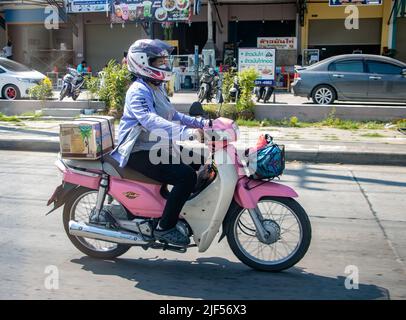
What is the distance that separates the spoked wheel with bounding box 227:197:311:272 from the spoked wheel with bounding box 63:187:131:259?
1056mm

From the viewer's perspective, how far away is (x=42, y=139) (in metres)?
11.0

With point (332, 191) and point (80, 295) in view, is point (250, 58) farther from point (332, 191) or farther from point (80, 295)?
point (80, 295)

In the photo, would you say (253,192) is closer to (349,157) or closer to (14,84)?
(349,157)

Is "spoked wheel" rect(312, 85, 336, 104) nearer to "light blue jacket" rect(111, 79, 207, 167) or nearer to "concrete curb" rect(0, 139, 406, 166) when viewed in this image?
"concrete curb" rect(0, 139, 406, 166)

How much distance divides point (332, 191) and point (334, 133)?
181 inches

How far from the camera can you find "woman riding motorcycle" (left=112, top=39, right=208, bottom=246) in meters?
4.67

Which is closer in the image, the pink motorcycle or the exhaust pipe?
the pink motorcycle

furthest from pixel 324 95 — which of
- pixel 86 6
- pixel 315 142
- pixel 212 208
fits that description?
pixel 86 6

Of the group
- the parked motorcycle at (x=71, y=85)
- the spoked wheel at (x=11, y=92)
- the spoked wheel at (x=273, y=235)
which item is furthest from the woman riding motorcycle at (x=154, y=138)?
the spoked wheel at (x=11, y=92)

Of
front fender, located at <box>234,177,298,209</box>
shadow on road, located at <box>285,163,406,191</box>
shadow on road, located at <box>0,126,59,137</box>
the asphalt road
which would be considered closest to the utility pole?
shadow on road, located at <box>0,126,59,137</box>

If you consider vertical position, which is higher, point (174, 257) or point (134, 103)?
point (134, 103)

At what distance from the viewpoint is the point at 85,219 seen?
17.3 feet

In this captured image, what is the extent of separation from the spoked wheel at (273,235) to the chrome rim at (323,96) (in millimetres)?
11622
